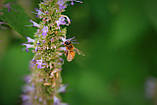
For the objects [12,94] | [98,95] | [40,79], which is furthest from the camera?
[98,95]

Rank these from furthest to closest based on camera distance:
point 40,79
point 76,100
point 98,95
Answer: point 98,95, point 76,100, point 40,79

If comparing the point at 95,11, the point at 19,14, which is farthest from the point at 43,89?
the point at 95,11

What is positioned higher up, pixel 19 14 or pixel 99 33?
pixel 99 33

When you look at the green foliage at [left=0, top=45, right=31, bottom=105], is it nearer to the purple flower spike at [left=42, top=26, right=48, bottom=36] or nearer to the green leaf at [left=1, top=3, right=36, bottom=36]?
the green leaf at [left=1, top=3, right=36, bottom=36]

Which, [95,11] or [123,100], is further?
[123,100]

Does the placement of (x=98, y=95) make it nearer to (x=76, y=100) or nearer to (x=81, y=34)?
(x=76, y=100)

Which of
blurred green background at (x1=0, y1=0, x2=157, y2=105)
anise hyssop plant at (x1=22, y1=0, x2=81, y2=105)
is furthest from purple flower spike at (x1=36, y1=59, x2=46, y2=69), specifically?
blurred green background at (x1=0, y1=0, x2=157, y2=105)

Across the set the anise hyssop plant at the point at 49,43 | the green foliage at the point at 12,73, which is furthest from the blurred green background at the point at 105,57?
the anise hyssop plant at the point at 49,43
